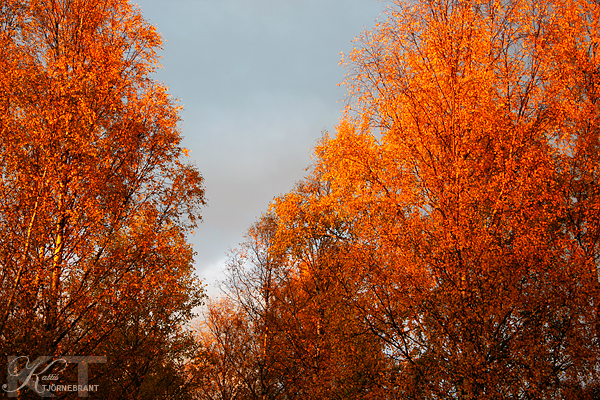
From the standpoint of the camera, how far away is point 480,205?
8.68 metres

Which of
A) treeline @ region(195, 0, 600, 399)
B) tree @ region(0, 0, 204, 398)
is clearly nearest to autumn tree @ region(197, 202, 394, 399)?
treeline @ region(195, 0, 600, 399)

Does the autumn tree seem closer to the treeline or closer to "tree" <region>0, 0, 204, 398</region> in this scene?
the treeline

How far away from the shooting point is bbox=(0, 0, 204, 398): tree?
808 centimetres

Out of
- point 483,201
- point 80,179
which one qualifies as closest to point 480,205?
point 483,201

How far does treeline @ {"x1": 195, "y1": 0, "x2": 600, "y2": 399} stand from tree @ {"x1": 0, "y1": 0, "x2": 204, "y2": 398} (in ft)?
15.9

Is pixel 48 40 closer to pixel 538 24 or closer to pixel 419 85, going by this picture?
pixel 419 85

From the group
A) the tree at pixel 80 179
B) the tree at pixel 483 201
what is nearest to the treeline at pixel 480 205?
the tree at pixel 483 201

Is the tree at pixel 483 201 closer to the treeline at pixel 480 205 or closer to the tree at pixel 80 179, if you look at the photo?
the treeline at pixel 480 205

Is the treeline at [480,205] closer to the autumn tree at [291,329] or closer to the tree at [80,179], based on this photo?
the autumn tree at [291,329]

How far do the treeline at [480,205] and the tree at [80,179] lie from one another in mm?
4843

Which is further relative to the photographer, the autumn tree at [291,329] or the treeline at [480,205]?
the autumn tree at [291,329]

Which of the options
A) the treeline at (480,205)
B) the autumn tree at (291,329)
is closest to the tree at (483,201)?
the treeline at (480,205)

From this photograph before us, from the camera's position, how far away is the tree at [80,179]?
8.08 meters

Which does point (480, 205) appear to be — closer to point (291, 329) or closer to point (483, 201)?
point (483, 201)
